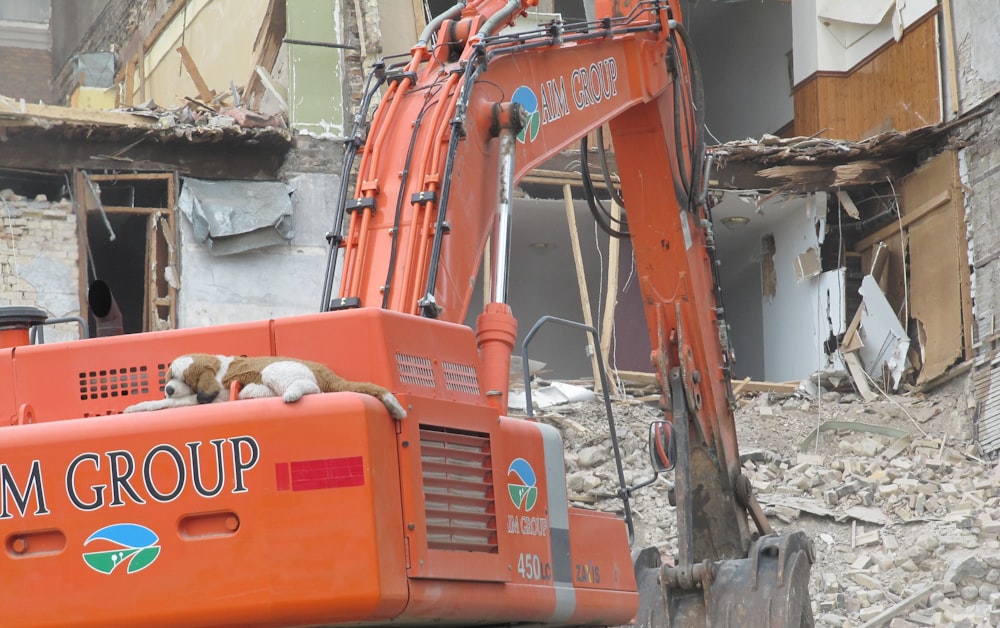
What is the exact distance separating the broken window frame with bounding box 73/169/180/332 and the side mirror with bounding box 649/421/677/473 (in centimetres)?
1086

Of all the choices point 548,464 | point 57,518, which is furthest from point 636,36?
point 57,518

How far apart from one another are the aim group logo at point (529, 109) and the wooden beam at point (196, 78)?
41.7 ft

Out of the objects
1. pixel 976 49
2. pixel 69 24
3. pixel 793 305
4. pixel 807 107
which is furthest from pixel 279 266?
pixel 69 24

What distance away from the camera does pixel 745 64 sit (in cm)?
2373

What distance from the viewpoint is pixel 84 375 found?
5.52 meters

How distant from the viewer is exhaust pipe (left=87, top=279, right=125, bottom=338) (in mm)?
6175

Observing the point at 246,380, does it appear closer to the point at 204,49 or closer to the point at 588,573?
the point at 588,573

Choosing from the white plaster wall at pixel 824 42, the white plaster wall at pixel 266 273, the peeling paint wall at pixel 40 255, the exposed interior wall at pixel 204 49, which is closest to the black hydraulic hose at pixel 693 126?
the white plaster wall at pixel 266 273

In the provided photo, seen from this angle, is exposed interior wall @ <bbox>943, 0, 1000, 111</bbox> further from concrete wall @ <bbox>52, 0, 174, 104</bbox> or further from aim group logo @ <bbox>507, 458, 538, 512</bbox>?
aim group logo @ <bbox>507, 458, 538, 512</bbox>

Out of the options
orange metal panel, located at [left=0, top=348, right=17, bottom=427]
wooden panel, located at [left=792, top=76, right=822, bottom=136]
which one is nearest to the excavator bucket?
orange metal panel, located at [left=0, top=348, right=17, bottom=427]

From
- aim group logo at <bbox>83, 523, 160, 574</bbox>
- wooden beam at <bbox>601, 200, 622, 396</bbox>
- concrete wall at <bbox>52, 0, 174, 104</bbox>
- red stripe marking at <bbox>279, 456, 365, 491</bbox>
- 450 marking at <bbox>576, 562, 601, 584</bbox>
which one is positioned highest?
concrete wall at <bbox>52, 0, 174, 104</bbox>

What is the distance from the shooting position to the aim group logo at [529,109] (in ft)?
24.8

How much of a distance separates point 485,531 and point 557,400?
1271cm

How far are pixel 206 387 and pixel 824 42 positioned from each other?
57.1ft
